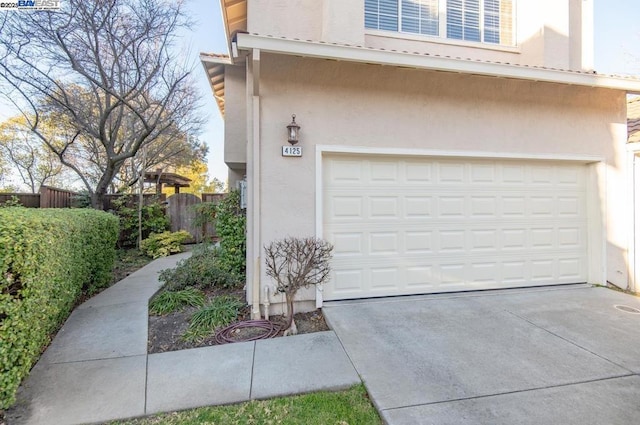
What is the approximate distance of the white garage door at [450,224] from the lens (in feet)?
16.4

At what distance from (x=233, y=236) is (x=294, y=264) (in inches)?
76.2

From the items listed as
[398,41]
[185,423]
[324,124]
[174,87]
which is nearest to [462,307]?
[324,124]

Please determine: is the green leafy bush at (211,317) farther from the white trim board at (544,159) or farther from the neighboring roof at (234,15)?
the neighboring roof at (234,15)

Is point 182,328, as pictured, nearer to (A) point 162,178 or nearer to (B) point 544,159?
(B) point 544,159

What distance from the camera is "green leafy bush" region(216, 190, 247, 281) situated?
5906 mm

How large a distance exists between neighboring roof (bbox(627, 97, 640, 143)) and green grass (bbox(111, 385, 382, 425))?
6975mm

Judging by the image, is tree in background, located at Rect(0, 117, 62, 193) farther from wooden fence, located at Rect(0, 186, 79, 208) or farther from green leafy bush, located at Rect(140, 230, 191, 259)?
green leafy bush, located at Rect(140, 230, 191, 259)

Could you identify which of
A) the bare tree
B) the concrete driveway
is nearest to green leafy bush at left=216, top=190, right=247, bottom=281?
the concrete driveway

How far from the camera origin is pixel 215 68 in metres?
7.76

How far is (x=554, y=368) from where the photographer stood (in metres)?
3.10

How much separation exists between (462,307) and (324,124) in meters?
3.50

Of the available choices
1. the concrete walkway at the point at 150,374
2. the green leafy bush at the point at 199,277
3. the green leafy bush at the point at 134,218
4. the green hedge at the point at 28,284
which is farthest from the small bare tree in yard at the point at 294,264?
the green leafy bush at the point at 134,218

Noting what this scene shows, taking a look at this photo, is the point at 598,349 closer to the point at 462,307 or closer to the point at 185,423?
the point at 462,307

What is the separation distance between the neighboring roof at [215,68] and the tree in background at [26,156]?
12.0 metres
